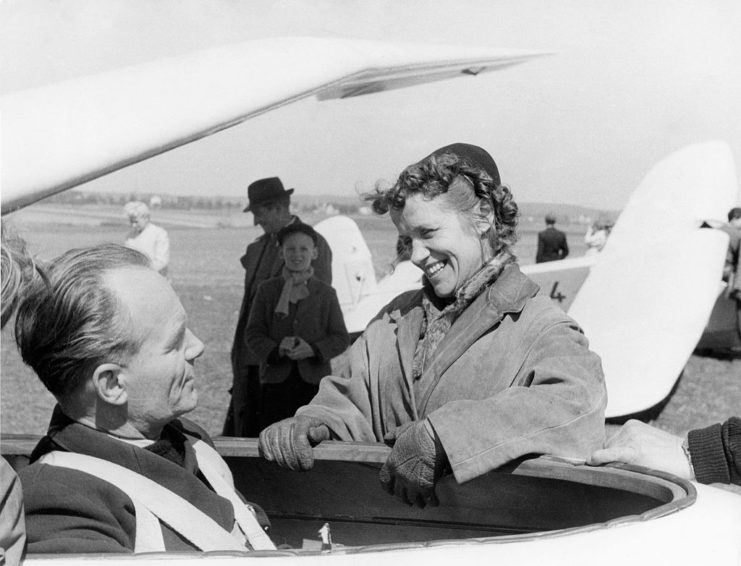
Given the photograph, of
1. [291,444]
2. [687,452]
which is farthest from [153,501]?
[687,452]

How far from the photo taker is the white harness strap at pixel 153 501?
1547 millimetres

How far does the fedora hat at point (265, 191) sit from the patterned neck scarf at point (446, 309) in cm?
341

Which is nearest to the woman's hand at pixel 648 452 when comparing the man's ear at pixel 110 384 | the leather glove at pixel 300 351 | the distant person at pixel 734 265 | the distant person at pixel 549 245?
the man's ear at pixel 110 384

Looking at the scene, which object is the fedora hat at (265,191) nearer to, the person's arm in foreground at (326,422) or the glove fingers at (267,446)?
the person's arm in foreground at (326,422)

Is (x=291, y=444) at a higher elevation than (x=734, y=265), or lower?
higher

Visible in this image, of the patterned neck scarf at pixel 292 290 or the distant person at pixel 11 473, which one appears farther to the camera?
the patterned neck scarf at pixel 292 290

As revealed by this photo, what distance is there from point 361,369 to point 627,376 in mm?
4928

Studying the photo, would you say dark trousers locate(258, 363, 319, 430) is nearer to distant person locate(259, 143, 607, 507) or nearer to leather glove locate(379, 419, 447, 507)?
distant person locate(259, 143, 607, 507)

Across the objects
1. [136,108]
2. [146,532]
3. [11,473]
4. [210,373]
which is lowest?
[210,373]

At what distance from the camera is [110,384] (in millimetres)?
1629

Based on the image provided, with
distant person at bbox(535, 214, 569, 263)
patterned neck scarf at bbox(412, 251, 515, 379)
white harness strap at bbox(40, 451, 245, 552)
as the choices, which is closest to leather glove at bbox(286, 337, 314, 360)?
patterned neck scarf at bbox(412, 251, 515, 379)

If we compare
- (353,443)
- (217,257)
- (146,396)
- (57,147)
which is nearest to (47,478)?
(146,396)

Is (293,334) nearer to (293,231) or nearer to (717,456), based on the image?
(293,231)

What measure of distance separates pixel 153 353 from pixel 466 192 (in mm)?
864
